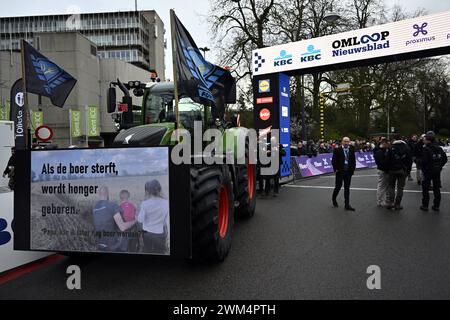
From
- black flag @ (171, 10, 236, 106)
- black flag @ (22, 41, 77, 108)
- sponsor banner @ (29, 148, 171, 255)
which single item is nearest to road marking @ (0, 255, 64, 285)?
sponsor banner @ (29, 148, 171, 255)

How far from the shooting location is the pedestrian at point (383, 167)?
29.9ft

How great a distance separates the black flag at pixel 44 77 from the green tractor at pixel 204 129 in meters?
0.87

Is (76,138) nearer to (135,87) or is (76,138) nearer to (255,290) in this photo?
(135,87)

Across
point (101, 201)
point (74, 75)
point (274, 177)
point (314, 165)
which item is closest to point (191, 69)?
point (101, 201)

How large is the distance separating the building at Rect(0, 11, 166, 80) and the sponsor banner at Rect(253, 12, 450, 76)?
239 ft

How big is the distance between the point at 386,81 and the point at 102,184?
1276 inches

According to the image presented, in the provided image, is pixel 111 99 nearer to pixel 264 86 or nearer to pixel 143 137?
pixel 143 137

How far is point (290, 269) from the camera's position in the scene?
488cm

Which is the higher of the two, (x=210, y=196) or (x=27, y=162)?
(x=27, y=162)

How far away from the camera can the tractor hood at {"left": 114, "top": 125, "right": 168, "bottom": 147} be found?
5.51m

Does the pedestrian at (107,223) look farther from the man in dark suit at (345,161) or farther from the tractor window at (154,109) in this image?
the man in dark suit at (345,161)

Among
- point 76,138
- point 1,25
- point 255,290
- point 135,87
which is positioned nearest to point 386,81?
point 76,138

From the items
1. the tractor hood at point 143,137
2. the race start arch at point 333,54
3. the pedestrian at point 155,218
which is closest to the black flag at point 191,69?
the tractor hood at point 143,137

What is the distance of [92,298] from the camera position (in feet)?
13.5
